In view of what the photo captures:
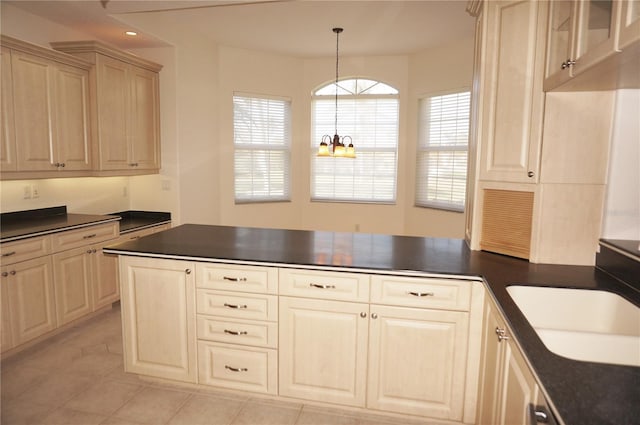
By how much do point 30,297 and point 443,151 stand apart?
468 centimetres

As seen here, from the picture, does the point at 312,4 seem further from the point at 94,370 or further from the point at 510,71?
the point at 94,370

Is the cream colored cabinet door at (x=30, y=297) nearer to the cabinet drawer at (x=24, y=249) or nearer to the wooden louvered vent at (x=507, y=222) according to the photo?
the cabinet drawer at (x=24, y=249)

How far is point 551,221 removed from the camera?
2.19m

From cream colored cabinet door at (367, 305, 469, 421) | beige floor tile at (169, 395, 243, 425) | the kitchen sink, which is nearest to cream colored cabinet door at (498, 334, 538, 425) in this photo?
the kitchen sink

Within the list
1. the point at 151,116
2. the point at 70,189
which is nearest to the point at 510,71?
the point at 151,116

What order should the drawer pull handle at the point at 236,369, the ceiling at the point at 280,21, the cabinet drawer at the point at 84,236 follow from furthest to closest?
the ceiling at the point at 280,21 → the cabinet drawer at the point at 84,236 → the drawer pull handle at the point at 236,369

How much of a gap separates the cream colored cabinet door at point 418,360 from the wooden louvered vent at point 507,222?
57 cm

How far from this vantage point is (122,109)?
396 cm

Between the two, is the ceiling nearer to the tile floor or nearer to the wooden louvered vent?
the wooden louvered vent

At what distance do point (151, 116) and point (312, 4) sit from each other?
2017 millimetres

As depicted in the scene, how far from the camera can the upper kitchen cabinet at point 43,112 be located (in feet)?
9.95

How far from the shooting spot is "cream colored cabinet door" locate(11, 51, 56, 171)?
10.1 ft

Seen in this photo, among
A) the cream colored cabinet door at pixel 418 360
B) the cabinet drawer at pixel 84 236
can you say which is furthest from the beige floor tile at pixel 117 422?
the cabinet drawer at pixel 84 236

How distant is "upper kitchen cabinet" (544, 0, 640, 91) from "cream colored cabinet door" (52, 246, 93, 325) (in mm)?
3522
